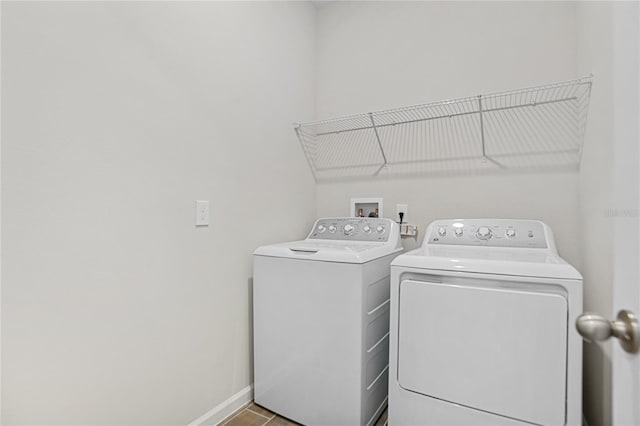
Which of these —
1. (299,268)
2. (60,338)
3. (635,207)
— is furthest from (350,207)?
(635,207)

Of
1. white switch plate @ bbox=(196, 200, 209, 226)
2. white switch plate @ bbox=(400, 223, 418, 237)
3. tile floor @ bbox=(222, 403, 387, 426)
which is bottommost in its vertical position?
tile floor @ bbox=(222, 403, 387, 426)

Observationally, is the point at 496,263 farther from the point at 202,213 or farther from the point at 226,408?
the point at 226,408

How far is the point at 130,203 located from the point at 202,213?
342mm

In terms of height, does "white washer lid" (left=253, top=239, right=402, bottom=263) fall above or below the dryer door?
above

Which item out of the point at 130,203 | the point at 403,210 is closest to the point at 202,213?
the point at 130,203

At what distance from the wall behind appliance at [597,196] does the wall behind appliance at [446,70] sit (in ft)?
0.45

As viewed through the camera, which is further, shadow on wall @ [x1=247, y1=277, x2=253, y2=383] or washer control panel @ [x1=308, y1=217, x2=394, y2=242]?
washer control panel @ [x1=308, y1=217, x2=394, y2=242]

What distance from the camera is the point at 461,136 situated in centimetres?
202

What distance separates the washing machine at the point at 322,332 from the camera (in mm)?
1509

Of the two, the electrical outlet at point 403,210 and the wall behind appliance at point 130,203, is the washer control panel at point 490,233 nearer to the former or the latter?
the electrical outlet at point 403,210

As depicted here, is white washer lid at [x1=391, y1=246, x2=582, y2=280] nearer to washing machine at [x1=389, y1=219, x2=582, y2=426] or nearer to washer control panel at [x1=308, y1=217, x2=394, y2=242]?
washing machine at [x1=389, y1=219, x2=582, y2=426]

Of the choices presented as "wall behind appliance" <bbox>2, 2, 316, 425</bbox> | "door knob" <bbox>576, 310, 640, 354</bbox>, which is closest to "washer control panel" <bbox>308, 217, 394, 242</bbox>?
"wall behind appliance" <bbox>2, 2, 316, 425</bbox>

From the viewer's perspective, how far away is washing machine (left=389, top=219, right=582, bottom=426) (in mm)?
1151

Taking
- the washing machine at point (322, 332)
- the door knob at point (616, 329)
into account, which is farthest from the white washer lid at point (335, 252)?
the door knob at point (616, 329)
